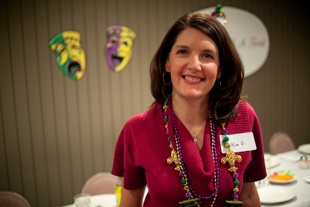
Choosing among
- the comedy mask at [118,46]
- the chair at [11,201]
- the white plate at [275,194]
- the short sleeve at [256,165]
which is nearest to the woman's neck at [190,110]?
the short sleeve at [256,165]

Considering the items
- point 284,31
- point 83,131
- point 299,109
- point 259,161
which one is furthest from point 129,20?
point 299,109

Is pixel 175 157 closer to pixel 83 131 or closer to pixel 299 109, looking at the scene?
pixel 83 131

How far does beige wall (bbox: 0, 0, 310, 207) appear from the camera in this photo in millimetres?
2578

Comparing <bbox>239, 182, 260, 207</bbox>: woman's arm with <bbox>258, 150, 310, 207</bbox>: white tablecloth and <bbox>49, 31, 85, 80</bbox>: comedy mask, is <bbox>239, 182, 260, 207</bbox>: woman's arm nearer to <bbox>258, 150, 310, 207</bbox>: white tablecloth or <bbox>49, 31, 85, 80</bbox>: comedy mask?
<bbox>258, 150, 310, 207</bbox>: white tablecloth

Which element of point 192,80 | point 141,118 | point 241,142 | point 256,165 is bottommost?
point 256,165

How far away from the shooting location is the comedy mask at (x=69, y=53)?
2699 mm

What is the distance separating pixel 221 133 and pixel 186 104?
0.22 m

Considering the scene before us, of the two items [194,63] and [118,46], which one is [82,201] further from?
[118,46]

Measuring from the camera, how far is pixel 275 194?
5.66 ft

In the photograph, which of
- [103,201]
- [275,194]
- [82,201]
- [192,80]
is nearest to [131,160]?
[192,80]

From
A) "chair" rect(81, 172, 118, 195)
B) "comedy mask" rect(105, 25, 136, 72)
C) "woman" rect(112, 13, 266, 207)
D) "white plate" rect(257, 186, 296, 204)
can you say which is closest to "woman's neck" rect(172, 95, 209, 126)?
"woman" rect(112, 13, 266, 207)

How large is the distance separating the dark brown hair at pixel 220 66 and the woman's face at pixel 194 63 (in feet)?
0.11

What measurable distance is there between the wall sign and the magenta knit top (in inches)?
108

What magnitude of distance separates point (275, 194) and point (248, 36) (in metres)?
2.68
